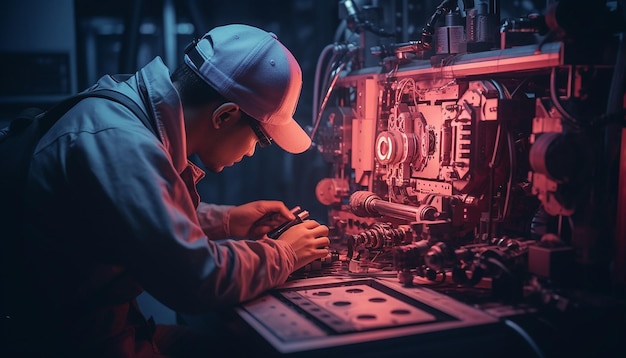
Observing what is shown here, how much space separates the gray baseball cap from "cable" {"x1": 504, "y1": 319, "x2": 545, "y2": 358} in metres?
0.90

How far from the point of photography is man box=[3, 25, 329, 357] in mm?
1482

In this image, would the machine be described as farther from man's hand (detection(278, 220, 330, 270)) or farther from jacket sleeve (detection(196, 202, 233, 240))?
jacket sleeve (detection(196, 202, 233, 240))

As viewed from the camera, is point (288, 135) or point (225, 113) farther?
point (288, 135)

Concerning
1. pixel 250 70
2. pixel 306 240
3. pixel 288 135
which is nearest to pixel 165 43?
pixel 288 135

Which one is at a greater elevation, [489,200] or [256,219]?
[489,200]

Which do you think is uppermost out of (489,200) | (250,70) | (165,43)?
(165,43)

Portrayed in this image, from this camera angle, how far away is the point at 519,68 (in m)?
1.75

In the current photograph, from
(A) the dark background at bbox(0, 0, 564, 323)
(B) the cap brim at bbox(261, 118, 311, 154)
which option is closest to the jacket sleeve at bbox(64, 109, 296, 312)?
(B) the cap brim at bbox(261, 118, 311, 154)

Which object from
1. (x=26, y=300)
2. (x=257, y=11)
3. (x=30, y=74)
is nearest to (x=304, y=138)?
(x=26, y=300)

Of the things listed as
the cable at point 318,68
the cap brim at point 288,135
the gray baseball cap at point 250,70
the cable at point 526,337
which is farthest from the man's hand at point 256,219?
the cable at point 526,337

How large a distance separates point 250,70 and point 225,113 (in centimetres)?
15

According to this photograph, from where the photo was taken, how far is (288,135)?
2008mm

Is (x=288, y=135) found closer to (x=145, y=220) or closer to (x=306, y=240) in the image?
(x=306, y=240)

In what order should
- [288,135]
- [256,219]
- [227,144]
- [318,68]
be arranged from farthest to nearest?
[318,68]
[256,219]
[288,135]
[227,144]
